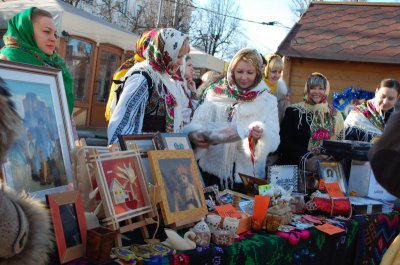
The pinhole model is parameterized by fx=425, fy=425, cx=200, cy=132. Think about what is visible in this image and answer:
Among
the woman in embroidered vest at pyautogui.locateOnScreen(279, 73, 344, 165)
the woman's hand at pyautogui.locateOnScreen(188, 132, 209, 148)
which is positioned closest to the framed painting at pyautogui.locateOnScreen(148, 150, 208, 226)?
the woman's hand at pyautogui.locateOnScreen(188, 132, 209, 148)

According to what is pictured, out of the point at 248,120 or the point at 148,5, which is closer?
the point at 248,120

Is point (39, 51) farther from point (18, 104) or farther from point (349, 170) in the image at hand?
point (349, 170)

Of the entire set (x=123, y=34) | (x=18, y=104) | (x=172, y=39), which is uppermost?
(x=123, y=34)

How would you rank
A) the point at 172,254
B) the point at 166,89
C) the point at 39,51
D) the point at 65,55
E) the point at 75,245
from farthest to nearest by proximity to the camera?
the point at 65,55
the point at 166,89
the point at 39,51
the point at 172,254
the point at 75,245

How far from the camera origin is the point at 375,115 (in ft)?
11.8

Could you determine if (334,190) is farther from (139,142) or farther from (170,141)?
(139,142)

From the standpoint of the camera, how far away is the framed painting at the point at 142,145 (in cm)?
167

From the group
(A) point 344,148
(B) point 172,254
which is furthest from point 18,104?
(A) point 344,148

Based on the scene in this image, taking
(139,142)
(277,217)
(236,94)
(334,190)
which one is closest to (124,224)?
(139,142)

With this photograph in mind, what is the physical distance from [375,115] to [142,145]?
8.13ft

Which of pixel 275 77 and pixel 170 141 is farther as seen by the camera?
pixel 275 77

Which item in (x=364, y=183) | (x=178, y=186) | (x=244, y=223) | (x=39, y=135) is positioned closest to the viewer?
(x=39, y=135)

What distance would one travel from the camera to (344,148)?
2.69m

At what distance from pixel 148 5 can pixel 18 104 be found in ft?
72.6
